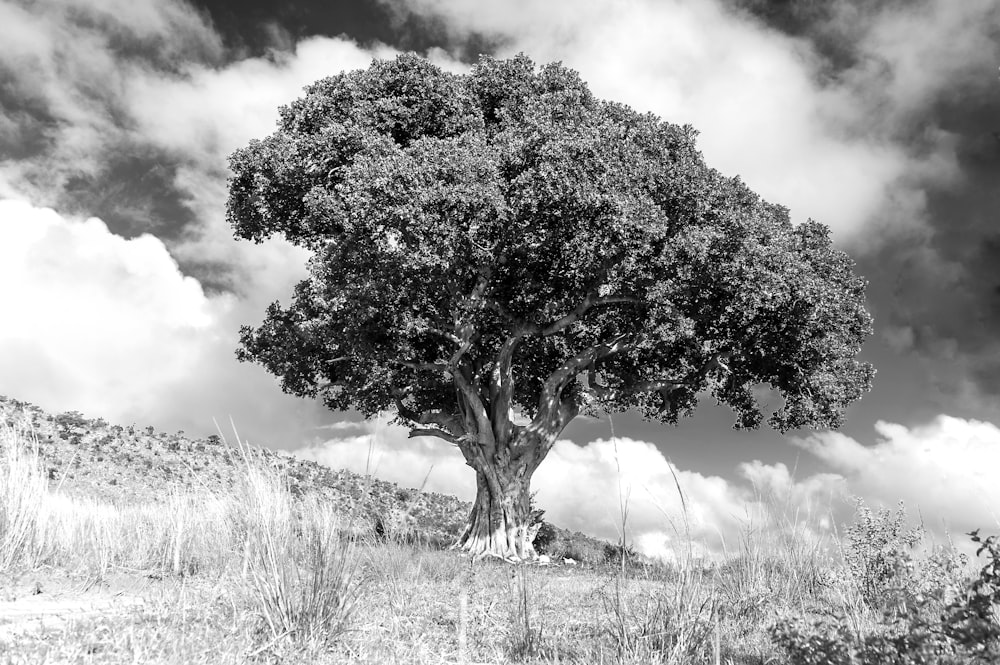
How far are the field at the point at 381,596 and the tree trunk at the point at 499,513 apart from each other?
680 cm

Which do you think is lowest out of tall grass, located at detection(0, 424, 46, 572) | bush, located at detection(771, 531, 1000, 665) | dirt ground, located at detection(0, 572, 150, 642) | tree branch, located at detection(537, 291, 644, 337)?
dirt ground, located at detection(0, 572, 150, 642)

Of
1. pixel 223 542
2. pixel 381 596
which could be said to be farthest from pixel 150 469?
pixel 381 596

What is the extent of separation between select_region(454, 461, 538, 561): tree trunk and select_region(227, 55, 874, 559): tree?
0.08 meters

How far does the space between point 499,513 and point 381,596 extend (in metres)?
11.9

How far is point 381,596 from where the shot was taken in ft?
31.3

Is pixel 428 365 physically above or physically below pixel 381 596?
above

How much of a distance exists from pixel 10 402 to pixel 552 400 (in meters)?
33.3

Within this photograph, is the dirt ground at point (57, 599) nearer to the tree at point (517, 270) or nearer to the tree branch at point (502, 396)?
the tree at point (517, 270)

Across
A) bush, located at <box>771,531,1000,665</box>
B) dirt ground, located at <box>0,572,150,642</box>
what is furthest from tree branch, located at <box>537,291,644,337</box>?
bush, located at <box>771,531,1000,665</box>

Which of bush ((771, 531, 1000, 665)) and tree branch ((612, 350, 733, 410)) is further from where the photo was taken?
tree branch ((612, 350, 733, 410))

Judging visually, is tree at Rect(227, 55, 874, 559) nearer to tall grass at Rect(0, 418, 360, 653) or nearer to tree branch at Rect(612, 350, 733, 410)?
tree branch at Rect(612, 350, 733, 410)

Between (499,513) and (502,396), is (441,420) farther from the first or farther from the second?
(499,513)

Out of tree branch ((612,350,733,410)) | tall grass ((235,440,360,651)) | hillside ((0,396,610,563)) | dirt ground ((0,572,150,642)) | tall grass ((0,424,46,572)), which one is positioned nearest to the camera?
tall grass ((235,440,360,651))

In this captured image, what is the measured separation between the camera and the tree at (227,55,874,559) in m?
16.9
